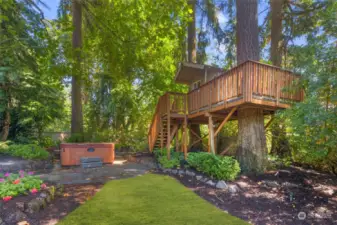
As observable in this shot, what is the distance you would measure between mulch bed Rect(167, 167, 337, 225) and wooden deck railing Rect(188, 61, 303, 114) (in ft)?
7.04

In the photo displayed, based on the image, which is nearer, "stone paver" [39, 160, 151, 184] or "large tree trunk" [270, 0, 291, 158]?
"stone paver" [39, 160, 151, 184]

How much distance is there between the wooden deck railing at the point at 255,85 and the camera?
16.7 feet

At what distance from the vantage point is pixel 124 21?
653 centimetres

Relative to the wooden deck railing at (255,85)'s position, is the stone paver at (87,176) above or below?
below

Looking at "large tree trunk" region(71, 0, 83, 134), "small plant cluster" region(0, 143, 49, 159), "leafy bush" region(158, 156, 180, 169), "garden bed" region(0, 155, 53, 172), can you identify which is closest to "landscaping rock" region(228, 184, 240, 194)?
"leafy bush" region(158, 156, 180, 169)

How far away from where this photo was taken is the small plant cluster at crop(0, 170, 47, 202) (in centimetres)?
361

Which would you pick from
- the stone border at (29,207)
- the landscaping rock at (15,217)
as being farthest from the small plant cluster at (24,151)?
the landscaping rock at (15,217)

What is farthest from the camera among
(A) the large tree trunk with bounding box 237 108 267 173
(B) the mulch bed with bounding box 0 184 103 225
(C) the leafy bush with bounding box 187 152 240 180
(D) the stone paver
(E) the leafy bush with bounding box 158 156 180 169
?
(E) the leafy bush with bounding box 158 156 180 169

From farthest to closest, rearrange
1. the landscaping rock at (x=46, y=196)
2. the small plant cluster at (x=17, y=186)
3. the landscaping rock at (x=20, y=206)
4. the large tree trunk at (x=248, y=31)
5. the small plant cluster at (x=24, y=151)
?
the small plant cluster at (x=24, y=151), the large tree trunk at (x=248, y=31), the landscaping rock at (x=46, y=196), the small plant cluster at (x=17, y=186), the landscaping rock at (x=20, y=206)

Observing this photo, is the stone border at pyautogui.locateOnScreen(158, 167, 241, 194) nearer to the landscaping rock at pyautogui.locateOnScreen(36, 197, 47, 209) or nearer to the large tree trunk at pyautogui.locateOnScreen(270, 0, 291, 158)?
the landscaping rock at pyautogui.locateOnScreen(36, 197, 47, 209)

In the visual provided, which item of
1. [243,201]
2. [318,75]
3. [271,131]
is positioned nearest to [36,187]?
[243,201]

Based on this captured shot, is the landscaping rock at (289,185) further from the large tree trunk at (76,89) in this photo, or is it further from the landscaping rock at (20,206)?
the large tree trunk at (76,89)

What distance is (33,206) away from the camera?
136 inches

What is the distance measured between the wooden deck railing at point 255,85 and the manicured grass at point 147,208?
2.80m
